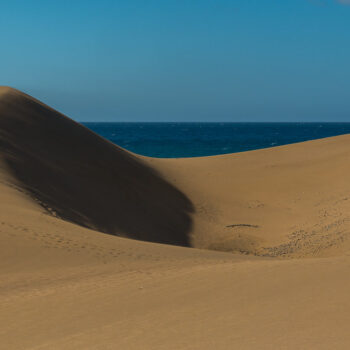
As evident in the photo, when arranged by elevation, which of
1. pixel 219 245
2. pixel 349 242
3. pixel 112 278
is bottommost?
pixel 219 245

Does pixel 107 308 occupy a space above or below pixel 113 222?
above

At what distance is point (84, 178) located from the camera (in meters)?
18.4

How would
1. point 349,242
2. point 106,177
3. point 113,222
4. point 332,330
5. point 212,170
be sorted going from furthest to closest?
point 212,170, point 106,177, point 113,222, point 349,242, point 332,330

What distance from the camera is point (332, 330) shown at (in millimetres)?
4355

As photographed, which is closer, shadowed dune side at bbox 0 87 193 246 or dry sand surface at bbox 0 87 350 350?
dry sand surface at bbox 0 87 350 350

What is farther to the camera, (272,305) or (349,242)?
(349,242)

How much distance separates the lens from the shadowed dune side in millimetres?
15023

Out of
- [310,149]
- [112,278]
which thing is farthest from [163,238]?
[310,149]

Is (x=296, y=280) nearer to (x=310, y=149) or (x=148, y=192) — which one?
(x=148, y=192)

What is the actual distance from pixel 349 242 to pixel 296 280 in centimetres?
773

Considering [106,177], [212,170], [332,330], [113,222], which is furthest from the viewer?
[212,170]

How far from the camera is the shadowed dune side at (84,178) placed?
1502cm

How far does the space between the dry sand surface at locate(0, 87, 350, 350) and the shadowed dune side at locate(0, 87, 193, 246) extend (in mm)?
78

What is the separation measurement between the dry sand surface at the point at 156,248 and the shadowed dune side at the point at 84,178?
0.26 ft
